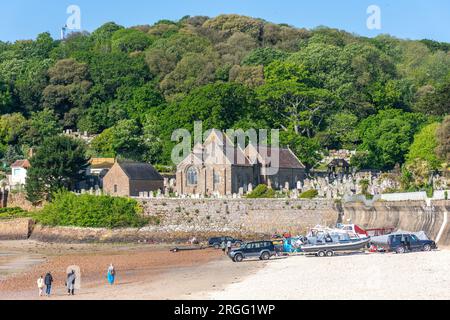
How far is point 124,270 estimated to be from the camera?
42906 mm

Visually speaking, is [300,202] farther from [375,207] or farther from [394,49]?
[394,49]

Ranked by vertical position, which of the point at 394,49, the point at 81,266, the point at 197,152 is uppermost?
the point at 394,49

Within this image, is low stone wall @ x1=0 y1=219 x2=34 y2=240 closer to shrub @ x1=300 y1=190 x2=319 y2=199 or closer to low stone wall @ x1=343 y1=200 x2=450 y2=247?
shrub @ x1=300 y1=190 x2=319 y2=199

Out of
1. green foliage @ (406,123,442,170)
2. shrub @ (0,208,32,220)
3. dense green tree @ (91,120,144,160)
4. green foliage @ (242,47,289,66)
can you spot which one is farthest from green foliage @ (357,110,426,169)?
shrub @ (0,208,32,220)

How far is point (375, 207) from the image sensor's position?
55.4 metres

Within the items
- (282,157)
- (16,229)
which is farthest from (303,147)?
(16,229)

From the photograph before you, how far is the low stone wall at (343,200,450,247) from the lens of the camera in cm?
4675

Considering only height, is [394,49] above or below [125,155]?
above

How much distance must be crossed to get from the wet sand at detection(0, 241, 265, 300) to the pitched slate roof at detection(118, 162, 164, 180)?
1290cm

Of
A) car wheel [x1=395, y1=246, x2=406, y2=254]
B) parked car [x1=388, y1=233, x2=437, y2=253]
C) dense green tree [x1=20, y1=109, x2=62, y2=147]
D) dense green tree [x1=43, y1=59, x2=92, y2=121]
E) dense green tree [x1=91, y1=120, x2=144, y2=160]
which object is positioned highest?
dense green tree [x1=43, y1=59, x2=92, y2=121]

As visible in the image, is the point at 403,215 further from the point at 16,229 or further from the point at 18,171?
the point at 18,171

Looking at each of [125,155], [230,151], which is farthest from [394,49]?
[230,151]

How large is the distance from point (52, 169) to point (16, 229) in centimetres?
596
